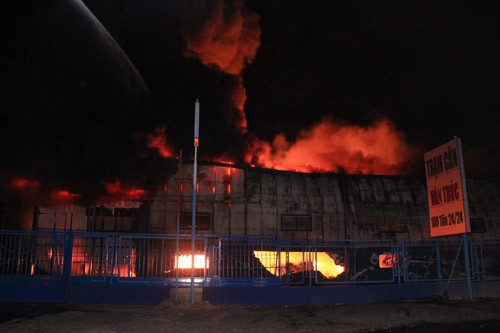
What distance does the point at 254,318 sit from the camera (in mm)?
9562

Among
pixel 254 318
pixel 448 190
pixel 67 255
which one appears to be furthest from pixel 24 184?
pixel 448 190

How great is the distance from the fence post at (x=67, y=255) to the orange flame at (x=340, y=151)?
583 inches

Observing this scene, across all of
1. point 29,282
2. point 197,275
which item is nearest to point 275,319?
point 197,275

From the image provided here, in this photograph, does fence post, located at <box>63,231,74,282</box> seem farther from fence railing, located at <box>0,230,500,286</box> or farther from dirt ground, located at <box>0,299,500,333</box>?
dirt ground, located at <box>0,299,500,333</box>

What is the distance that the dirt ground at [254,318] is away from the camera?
841 cm

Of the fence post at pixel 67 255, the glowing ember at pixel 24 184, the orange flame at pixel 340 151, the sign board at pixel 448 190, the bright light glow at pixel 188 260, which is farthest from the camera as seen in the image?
the orange flame at pixel 340 151

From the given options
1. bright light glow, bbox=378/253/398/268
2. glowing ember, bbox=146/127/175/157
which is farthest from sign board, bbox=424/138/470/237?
glowing ember, bbox=146/127/175/157

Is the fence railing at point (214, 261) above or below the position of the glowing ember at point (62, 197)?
below

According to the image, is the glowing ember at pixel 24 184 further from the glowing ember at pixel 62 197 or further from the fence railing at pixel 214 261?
the fence railing at pixel 214 261

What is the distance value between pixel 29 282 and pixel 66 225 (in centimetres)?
722

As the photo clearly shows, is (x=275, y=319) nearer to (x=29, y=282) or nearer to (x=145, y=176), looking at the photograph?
(x=29, y=282)

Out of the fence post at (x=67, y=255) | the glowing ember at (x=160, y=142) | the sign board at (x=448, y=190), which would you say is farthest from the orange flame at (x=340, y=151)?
the fence post at (x=67, y=255)

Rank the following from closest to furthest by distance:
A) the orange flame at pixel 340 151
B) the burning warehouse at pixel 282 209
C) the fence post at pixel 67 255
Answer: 1. the fence post at pixel 67 255
2. the burning warehouse at pixel 282 209
3. the orange flame at pixel 340 151

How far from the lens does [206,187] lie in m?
19.3
